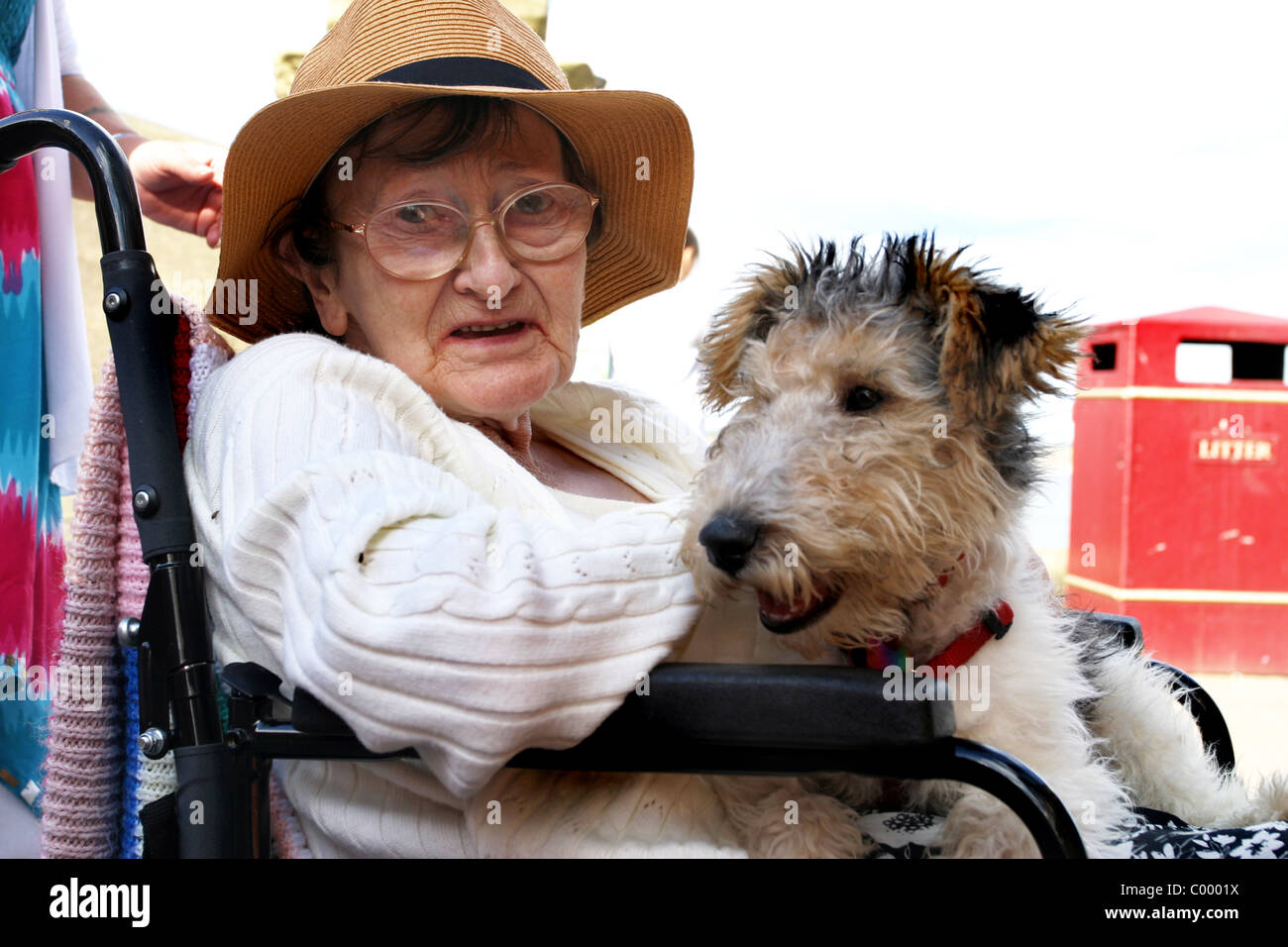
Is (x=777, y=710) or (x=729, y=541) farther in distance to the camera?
(x=729, y=541)

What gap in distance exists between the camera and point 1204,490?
6.70 m

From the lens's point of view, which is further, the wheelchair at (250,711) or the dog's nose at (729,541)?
the dog's nose at (729,541)

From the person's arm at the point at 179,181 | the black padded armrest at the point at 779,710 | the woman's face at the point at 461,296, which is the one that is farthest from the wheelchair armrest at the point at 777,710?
the person's arm at the point at 179,181

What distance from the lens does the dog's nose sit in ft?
4.49

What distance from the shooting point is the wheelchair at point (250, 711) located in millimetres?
1259

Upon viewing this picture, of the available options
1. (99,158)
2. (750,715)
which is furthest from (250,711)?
(99,158)

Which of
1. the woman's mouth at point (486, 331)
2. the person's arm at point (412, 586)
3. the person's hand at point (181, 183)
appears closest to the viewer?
the person's arm at point (412, 586)

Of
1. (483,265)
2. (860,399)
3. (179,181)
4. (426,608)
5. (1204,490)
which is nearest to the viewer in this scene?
(426,608)

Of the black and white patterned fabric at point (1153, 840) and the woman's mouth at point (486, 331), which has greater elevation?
the woman's mouth at point (486, 331)

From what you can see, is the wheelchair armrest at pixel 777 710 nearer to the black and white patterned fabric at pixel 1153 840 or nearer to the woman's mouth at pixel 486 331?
the black and white patterned fabric at pixel 1153 840

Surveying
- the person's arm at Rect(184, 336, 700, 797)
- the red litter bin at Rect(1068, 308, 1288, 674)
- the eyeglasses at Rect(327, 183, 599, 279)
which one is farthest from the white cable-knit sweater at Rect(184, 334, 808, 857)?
the red litter bin at Rect(1068, 308, 1288, 674)

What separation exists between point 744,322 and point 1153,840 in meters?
1.09

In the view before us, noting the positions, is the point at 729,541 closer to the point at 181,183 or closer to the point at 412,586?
the point at 412,586

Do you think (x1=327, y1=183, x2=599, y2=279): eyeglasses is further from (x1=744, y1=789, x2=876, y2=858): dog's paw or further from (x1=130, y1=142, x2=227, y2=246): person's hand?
(x1=744, y1=789, x2=876, y2=858): dog's paw
